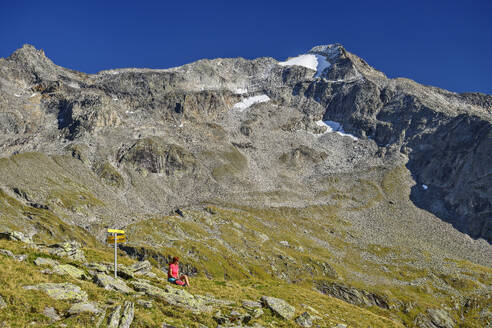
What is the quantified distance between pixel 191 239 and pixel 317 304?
119 metres

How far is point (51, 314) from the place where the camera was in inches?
736

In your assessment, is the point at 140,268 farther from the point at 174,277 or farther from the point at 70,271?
the point at 70,271

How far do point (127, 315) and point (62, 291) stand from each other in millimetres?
4327

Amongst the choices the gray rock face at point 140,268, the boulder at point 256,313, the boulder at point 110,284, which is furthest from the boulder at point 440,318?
the boulder at point 110,284

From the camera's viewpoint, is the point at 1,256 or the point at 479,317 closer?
the point at 1,256

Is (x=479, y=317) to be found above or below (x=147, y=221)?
below

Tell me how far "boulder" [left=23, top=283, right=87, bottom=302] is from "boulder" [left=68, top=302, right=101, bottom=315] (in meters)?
0.87

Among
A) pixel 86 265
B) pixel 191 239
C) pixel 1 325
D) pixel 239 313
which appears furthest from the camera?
pixel 191 239

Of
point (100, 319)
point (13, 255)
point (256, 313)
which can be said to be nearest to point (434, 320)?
point (256, 313)

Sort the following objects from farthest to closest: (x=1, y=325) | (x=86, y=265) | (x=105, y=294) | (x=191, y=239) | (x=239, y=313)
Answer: (x=191, y=239)
(x=86, y=265)
(x=239, y=313)
(x=105, y=294)
(x=1, y=325)

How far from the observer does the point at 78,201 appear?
187m

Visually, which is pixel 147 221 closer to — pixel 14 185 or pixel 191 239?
pixel 191 239

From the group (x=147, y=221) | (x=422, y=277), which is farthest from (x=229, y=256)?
(x=422, y=277)

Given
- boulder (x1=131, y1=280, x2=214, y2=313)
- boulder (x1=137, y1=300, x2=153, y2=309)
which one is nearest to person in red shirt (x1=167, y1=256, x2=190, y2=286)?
boulder (x1=131, y1=280, x2=214, y2=313)
